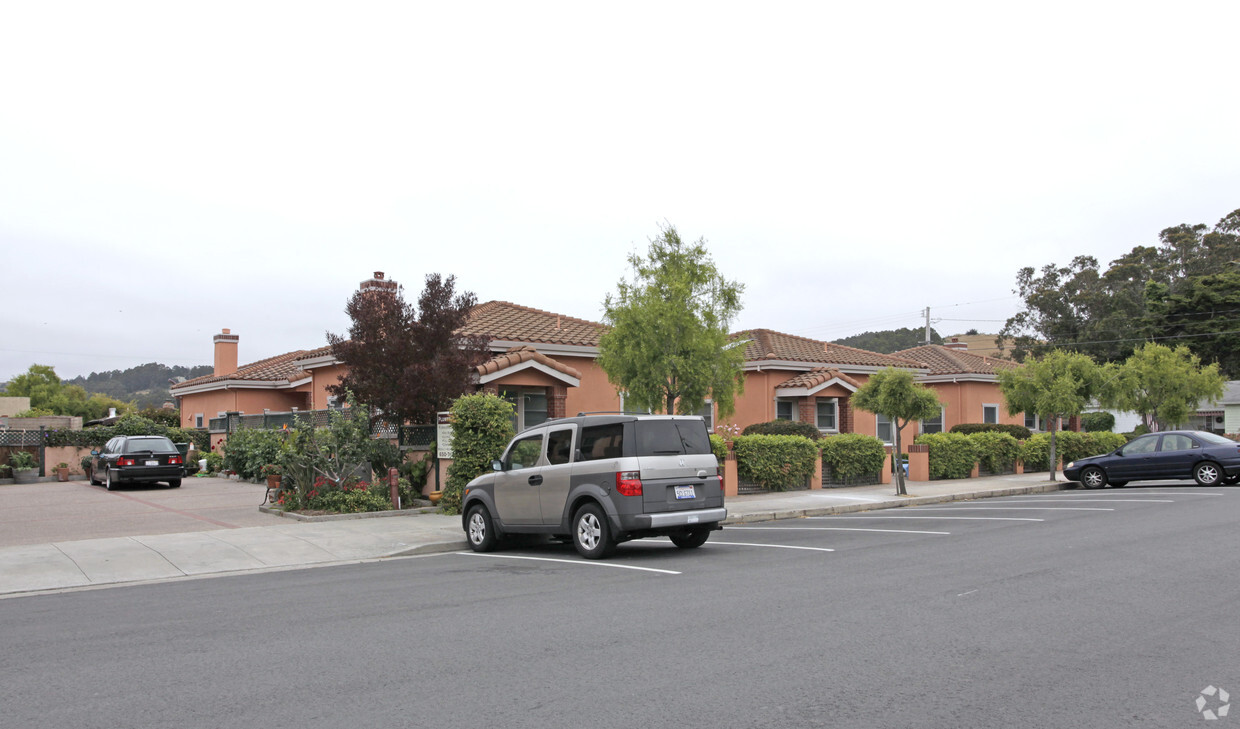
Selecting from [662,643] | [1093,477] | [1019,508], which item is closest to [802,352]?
[1093,477]

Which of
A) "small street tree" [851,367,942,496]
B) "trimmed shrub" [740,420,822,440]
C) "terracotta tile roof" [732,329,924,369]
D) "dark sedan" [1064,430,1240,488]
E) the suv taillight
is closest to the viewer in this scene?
the suv taillight

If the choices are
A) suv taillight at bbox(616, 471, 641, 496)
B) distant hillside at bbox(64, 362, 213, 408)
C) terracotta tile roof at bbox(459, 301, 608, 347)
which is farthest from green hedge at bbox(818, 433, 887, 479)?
distant hillside at bbox(64, 362, 213, 408)

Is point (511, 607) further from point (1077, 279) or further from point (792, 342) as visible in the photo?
point (1077, 279)

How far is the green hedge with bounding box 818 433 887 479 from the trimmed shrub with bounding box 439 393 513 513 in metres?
10.1

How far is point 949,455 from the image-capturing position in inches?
1072

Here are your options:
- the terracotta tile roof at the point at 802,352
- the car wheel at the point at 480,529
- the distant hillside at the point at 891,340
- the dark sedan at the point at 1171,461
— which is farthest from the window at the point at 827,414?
the distant hillside at the point at 891,340

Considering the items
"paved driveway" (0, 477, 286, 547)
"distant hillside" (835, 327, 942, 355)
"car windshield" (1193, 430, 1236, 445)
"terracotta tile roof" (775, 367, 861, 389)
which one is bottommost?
"paved driveway" (0, 477, 286, 547)

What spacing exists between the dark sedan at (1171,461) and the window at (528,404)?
48.3 feet

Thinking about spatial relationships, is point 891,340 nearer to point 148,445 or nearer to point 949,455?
point 949,455

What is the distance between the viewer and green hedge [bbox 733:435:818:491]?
21984 mm

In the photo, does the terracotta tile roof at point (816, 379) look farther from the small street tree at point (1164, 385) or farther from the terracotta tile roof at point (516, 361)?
the small street tree at point (1164, 385)

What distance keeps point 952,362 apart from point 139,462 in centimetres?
2910

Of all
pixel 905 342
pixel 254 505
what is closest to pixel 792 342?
pixel 254 505

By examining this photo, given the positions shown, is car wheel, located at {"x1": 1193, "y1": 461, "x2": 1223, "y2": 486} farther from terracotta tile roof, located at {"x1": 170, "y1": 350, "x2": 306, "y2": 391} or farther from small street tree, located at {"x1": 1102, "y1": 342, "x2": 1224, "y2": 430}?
terracotta tile roof, located at {"x1": 170, "y1": 350, "x2": 306, "y2": 391}
